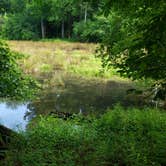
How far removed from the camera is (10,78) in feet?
44.3

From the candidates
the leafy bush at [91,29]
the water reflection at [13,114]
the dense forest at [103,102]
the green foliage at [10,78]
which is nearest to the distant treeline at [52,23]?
the leafy bush at [91,29]

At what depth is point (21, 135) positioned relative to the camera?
11.1 metres

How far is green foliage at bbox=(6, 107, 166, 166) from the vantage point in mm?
8914

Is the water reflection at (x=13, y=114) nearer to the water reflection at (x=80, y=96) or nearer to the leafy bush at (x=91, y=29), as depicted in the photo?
the water reflection at (x=80, y=96)

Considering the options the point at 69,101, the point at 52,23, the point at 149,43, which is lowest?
the point at 69,101

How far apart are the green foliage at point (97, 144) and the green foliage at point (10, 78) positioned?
1322 mm

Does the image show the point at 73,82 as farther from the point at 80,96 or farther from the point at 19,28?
the point at 19,28

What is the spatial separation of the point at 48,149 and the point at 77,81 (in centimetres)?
2248

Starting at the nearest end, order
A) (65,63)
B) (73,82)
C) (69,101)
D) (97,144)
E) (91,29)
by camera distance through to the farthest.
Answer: (97,144) → (69,101) → (73,82) → (65,63) → (91,29)

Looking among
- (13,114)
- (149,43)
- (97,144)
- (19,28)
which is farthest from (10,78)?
(19,28)

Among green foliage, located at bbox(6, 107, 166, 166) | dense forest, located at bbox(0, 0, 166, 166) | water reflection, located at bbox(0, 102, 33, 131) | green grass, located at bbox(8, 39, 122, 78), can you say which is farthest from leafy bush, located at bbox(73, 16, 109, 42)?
green foliage, located at bbox(6, 107, 166, 166)

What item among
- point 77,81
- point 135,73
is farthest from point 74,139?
point 77,81

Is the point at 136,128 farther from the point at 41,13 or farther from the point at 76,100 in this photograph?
the point at 41,13

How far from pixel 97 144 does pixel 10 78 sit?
14.3 ft
